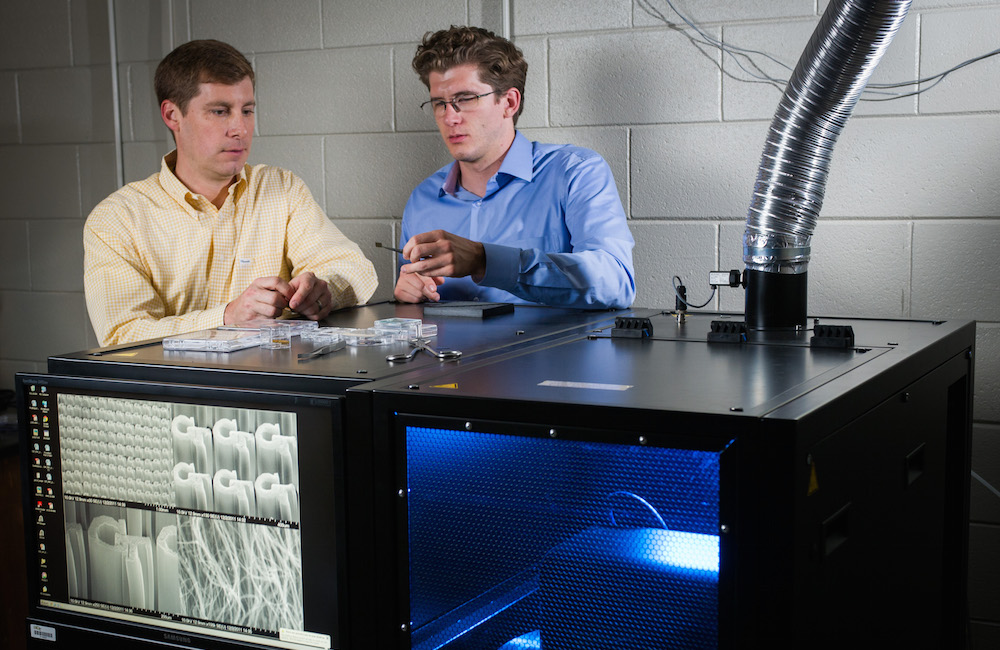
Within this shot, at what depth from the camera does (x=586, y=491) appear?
2.97 ft

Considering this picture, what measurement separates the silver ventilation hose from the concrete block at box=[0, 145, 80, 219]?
2179 millimetres

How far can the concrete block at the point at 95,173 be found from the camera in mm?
2816

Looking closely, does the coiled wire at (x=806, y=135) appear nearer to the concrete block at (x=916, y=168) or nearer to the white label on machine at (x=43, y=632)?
the concrete block at (x=916, y=168)

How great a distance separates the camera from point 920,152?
2027 millimetres

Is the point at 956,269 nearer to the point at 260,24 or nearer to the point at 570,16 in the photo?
the point at 570,16

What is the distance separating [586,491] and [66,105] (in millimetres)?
2518

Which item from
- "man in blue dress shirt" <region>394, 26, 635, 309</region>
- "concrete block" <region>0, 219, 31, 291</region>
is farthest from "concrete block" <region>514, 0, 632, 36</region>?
"concrete block" <region>0, 219, 31, 291</region>

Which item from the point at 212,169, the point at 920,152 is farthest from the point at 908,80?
the point at 212,169

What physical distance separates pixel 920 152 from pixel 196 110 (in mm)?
1578

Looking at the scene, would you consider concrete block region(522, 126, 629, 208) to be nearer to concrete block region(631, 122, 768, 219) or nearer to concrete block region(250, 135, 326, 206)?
concrete block region(631, 122, 768, 219)

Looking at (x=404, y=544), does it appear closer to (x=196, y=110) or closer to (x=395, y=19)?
(x=196, y=110)

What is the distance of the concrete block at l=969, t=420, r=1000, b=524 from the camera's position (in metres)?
2.03

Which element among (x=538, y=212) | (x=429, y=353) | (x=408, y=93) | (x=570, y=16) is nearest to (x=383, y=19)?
(x=408, y=93)

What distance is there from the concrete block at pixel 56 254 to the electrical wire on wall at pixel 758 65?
71.5 inches
